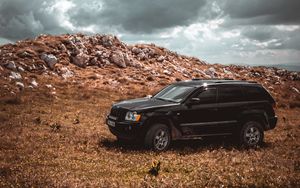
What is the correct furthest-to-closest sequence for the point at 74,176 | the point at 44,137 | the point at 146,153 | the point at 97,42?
the point at 97,42, the point at 44,137, the point at 146,153, the point at 74,176

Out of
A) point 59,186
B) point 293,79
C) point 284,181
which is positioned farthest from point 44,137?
point 293,79

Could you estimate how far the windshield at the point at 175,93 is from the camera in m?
14.1

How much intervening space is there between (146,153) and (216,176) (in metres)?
3.20

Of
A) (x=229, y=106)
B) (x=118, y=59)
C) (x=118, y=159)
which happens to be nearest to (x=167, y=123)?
(x=118, y=159)

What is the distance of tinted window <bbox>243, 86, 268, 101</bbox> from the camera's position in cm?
1512

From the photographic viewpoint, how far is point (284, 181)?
32.6ft

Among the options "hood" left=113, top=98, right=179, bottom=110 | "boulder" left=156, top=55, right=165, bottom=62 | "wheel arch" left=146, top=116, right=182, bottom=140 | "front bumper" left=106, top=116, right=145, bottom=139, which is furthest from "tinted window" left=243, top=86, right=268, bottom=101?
"boulder" left=156, top=55, right=165, bottom=62

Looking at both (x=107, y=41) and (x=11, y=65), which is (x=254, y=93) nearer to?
Answer: (x=11, y=65)

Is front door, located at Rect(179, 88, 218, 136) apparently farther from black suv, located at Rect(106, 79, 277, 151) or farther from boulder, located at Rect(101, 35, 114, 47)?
boulder, located at Rect(101, 35, 114, 47)

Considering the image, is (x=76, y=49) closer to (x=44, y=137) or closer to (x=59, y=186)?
(x=44, y=137)

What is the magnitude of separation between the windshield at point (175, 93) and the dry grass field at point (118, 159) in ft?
5.98

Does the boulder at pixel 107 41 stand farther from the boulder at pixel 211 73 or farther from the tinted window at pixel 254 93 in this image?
the tinted window at pixel 254 93

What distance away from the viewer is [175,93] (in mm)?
14547

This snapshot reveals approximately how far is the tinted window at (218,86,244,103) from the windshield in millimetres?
1211
